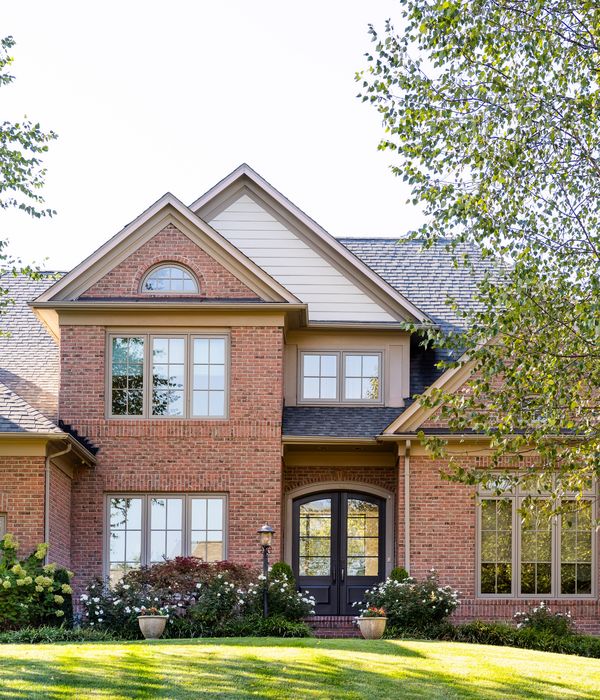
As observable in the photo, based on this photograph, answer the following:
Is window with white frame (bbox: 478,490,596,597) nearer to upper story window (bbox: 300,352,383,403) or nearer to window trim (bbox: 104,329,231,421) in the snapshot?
upper story window (bbox: 300,352,383,403)

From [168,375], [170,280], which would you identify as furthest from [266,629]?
[170,280]

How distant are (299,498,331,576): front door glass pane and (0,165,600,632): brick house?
0.03 meters

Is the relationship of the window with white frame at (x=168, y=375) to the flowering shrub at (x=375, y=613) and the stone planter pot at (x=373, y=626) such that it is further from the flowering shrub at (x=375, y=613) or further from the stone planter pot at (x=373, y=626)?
the stone planter pot at (x=373, y=626)

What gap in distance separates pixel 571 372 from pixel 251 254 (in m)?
11.2

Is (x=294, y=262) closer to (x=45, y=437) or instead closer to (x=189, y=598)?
(x=45, y=437)

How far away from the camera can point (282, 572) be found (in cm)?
2036

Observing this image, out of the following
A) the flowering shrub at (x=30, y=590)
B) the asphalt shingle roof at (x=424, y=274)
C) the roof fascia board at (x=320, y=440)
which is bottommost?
the flowering shrub at (x=30, y=590)

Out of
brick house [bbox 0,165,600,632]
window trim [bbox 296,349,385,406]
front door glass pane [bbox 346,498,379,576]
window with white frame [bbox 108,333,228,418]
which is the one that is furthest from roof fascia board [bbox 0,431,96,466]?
front door glass pane [bbox 346,498,379,576]

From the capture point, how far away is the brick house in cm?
2114

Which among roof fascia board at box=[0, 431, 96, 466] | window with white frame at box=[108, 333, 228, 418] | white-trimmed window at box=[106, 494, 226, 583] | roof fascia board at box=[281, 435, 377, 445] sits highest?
window with white frame at box=[108, 333, 228, 418]

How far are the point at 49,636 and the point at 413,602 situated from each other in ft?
18.8

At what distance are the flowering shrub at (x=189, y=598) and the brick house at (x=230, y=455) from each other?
1.13m

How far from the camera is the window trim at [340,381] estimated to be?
2286 centimetres

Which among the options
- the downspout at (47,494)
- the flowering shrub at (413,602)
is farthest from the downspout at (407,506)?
the downspout at (47,494)
